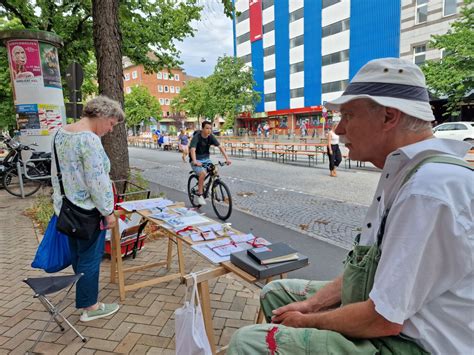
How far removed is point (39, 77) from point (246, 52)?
43304 millimetres

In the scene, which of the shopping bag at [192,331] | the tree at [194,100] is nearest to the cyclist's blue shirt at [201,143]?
the shopping bag at [192,331]

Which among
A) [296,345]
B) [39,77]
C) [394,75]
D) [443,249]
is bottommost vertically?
[296,345]

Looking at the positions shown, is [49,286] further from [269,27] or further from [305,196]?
[269,27]

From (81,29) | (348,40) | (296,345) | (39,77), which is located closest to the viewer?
(296,345)

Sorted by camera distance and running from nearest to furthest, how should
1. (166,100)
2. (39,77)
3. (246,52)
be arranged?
(39,77) < (246,52) < (166,100)

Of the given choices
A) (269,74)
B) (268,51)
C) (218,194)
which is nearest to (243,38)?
(268,51)

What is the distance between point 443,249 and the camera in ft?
3.78

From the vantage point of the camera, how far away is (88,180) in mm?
2768

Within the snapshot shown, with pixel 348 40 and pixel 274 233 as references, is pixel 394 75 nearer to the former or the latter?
pixel 274 233

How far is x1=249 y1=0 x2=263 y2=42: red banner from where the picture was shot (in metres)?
44.6

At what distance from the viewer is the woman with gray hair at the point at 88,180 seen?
2.73 metres

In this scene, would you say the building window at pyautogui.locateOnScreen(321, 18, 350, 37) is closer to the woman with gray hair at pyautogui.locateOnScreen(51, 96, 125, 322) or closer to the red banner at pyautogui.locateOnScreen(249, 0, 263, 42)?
the red banner at pyautogui.locateOnScreen(249, 0, 263, 42)

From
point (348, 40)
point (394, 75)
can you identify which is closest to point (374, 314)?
point (394, 75)

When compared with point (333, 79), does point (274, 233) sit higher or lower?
lower
